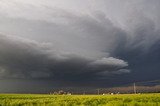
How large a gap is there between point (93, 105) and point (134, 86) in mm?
82340

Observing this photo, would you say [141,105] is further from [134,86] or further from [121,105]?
[134,86]

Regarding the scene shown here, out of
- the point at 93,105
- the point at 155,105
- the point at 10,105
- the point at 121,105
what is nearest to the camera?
the point at 155,105

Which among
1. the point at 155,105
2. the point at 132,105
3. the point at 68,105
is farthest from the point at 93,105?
the point at 155,105

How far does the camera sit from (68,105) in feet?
149

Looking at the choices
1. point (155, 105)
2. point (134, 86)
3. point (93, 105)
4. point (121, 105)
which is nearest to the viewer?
point (155, 105)

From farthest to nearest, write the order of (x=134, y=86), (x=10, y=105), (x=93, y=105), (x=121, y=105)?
(x=134, y=86)
(x=10, y=105)
(x=93, y=105)
(x=121, y=105)

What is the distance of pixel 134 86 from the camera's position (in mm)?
124312

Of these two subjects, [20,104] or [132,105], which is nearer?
[132,105]

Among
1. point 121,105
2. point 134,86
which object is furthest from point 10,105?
point 134,86

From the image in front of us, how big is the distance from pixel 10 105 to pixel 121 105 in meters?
20.4

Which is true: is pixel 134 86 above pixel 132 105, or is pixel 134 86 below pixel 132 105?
above

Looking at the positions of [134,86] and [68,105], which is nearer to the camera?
[68,105]

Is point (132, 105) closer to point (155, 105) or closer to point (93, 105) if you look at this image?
point (155, 105)

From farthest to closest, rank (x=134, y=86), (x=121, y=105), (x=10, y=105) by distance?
1. (x=134, y=86)
2. (x=10, y=105)
3. (x=121, y=105)
